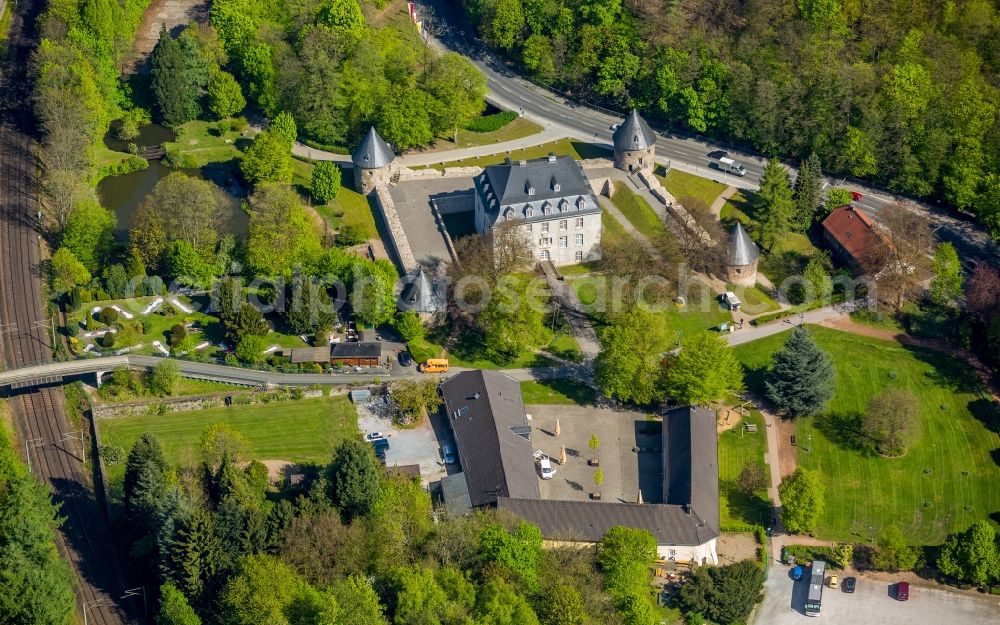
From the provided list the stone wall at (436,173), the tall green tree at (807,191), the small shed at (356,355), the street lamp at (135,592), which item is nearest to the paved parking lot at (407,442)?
the small shed at (356,355)

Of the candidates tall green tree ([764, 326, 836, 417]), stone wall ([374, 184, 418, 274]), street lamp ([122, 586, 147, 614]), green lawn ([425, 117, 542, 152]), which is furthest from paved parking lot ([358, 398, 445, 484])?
green lawn ([425, 117, 542, 152])

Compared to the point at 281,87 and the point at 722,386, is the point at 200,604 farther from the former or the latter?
the point at 281,87

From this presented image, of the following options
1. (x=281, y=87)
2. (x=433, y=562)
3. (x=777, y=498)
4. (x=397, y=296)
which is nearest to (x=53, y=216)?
(x=281, y=87)

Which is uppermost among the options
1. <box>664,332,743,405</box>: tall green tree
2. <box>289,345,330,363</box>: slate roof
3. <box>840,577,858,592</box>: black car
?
<box>289,345,330,363</box>: slate roof

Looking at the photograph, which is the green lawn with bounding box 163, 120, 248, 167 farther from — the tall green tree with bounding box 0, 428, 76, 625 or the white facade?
the tall green tree with bounding box 0, 428, 76, 625

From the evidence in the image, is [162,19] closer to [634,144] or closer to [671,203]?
[634,144]

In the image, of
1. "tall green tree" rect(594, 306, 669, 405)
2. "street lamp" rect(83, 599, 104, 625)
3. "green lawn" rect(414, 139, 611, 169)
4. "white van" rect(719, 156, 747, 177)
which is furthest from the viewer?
"green lawn" rect(414, 139, 611, 169)
